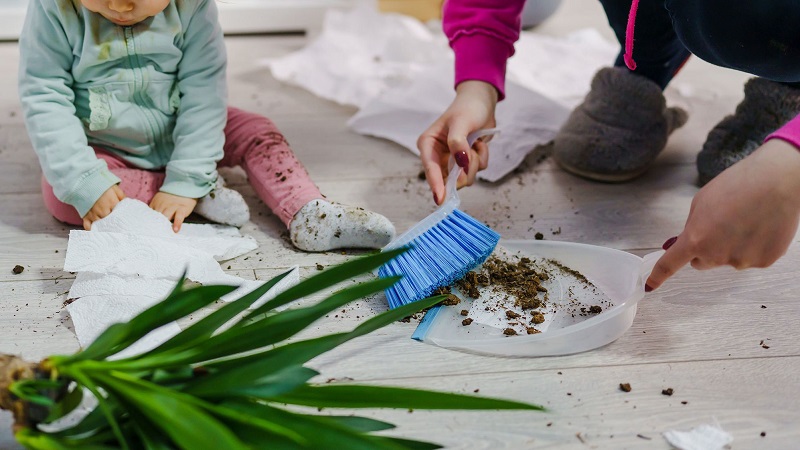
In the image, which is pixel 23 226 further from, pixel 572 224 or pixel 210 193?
pixel 572 224

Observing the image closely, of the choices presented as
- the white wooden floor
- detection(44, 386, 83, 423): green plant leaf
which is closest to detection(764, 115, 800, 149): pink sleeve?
the white wooden floor

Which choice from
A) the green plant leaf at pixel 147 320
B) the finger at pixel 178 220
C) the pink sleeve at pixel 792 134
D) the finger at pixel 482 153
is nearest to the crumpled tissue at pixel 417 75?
the finger at pixel 482 153

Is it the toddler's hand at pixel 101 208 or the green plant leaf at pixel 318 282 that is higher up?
the green plant leaf at pixel 318 282

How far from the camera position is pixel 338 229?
0.96 m

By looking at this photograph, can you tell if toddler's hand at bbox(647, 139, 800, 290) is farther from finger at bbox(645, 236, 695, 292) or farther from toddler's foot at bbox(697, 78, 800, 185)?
toddler's foot at bbox(697, 78, 800, 185)

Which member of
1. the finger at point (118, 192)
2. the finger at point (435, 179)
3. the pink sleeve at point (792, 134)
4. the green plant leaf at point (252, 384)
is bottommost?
the finger at point (118, 192)

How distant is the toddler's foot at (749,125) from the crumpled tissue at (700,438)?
47 cm

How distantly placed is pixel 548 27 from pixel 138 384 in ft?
4.20

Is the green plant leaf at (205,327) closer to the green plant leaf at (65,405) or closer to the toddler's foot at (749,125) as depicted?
the green plant leaf at (65,405)

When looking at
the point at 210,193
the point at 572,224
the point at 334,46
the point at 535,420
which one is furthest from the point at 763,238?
the point at 334,46

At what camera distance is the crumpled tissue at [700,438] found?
70 cm

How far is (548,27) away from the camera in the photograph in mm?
1669

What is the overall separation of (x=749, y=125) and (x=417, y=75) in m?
0.53

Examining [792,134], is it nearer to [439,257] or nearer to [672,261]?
[672,261]
